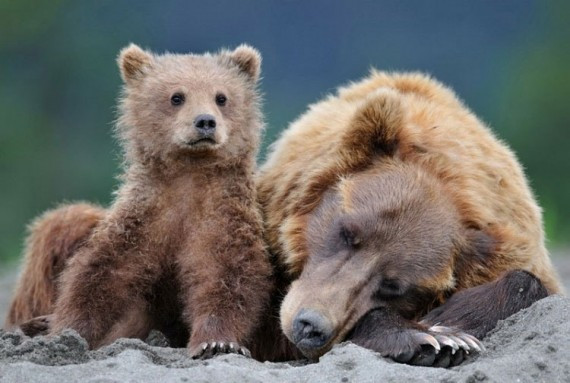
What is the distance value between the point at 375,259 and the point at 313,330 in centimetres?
47

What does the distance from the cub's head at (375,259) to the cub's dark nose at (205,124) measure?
0.76 metres

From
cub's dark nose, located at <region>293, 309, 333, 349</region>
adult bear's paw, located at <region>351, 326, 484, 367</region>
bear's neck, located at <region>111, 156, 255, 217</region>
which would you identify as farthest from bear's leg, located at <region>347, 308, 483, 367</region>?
bear's neck, located at <region>111, 156, 255, 217</region>

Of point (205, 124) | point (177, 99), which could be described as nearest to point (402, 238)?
point (205, 124)

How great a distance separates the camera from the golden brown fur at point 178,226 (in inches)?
217

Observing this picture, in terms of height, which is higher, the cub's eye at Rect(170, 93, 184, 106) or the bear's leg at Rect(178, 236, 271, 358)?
the cub's eye at Rect(170, 93, 184, 106)

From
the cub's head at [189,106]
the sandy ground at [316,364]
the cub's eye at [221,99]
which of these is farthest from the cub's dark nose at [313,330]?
the cub's eye at [221,99]

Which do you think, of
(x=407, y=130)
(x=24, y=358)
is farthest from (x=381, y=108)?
(x=24, y=358)

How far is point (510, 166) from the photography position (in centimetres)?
623

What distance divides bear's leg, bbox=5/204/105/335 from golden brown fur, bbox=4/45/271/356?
2.06 feet

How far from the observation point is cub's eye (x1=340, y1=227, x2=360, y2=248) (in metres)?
5.24

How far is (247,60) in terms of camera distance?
21.1 feet

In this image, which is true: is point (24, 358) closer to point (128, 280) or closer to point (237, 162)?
point (128, 280)

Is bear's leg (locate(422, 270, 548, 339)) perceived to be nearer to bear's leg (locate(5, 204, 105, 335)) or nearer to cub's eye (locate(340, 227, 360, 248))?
cub's eye (locate(340, 227, 360, 248))

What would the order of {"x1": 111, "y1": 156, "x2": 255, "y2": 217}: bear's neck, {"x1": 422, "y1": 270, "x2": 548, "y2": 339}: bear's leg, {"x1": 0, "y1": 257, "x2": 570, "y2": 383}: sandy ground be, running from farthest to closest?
{"x1": 111, "y1": 156, "x2": 255, "y2": 217}: bear's neck
{"x1": 422, "y1": 270, "x2": 548, "y2": 339}: bear's leg
{"x1": 0, "y1": 257, "x2": 570, "y2": 383}: sandy ground
